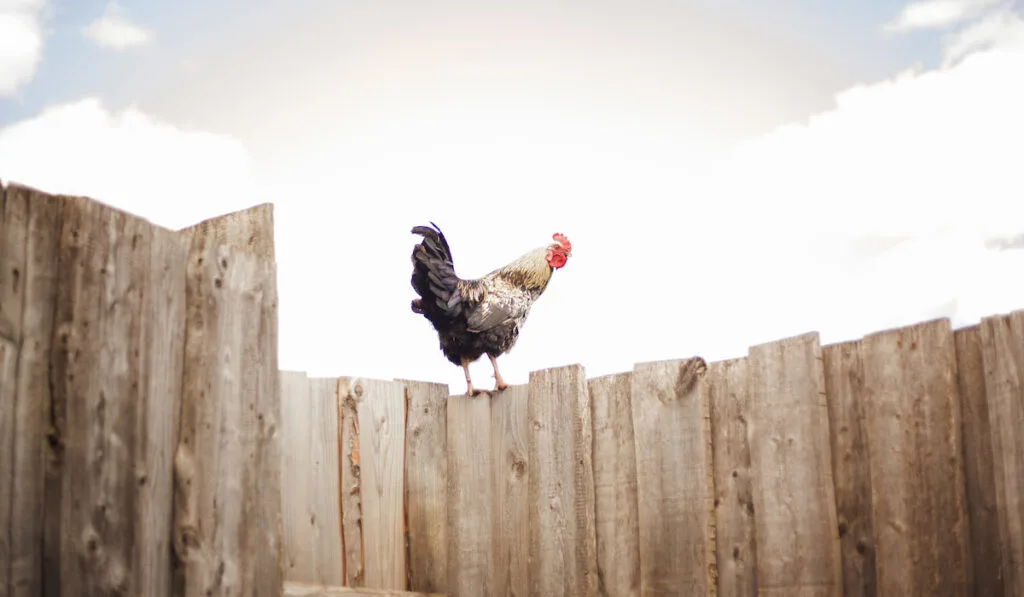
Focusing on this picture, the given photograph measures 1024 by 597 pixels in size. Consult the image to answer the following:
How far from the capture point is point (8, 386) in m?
2.66

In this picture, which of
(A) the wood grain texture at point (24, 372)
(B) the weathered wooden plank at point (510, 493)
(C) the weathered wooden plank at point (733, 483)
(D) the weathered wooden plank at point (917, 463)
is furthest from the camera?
(B) the weathered wooden plank at point (510, 493)

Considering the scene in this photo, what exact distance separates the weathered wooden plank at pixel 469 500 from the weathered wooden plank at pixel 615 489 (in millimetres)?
680

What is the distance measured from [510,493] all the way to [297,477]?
3.57ft

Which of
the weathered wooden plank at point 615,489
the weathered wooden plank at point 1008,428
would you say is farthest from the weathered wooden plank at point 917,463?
the weathered wooden plank at point 615,489

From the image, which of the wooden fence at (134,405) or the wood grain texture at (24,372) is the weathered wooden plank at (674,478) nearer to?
the wooden fence at (134,405)

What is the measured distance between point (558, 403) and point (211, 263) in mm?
2084

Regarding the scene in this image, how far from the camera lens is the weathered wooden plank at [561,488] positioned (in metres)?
4.62

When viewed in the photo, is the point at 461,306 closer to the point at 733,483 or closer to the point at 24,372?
the point at 733,483

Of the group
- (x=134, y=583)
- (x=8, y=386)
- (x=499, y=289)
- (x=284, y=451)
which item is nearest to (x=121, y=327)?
(x=8, y=386)

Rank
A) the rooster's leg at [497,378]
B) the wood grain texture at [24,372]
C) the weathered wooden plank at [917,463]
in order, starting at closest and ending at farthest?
the wood grain texture at [24,372] < the weathered wooden plank at [917,463] < the rooster's leg at [497,378]

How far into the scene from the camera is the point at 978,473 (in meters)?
3.55

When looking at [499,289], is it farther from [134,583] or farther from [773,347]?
[134,583]

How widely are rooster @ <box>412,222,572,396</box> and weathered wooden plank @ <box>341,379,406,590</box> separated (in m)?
0.96

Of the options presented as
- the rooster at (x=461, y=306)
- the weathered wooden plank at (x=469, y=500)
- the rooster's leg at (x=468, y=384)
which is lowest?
the weathered wooden plank at (x=469, y=500)
